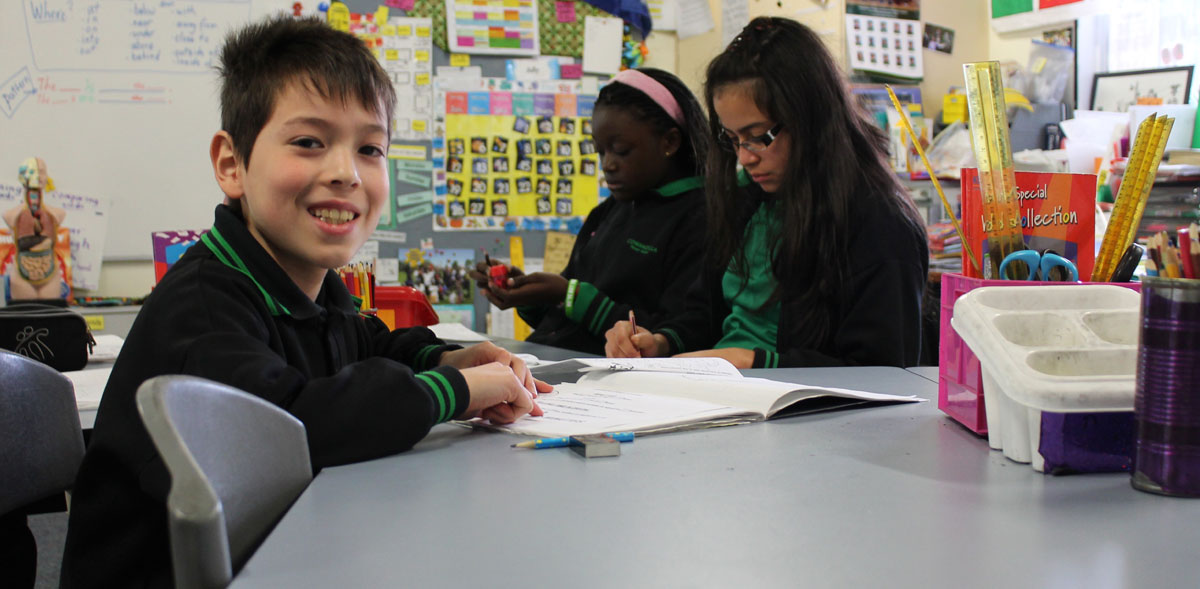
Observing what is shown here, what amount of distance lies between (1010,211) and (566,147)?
7.38ft

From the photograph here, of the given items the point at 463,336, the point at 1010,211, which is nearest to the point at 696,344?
the point at 463,336

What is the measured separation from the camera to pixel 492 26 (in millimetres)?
2777

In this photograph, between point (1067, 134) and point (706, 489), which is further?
point (1067, 134)

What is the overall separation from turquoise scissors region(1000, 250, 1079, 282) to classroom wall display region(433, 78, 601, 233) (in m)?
2.23

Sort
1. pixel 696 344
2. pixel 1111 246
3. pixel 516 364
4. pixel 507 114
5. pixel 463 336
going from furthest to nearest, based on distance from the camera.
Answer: pixel 507 114 → pixel 463 336 → pixel 696 344 → pixel 516 364 → pixel 1111 246

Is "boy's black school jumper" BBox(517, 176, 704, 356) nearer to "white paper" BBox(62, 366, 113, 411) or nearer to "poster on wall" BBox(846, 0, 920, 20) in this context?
"white paper" BBox(62, 366, 113, 411)

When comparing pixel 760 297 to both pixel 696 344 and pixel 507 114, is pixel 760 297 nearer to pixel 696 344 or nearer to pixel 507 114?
pixel 696 344

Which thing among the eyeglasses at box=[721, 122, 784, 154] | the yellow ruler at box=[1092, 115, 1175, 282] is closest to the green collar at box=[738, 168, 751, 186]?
the eyeglasses at box=[721, 122, 784, 154]

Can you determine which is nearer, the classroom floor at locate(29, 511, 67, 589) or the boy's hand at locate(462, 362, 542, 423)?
the boy's hand at locate(462, 362, 542, 423)

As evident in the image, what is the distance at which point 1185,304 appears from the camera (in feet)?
1.69

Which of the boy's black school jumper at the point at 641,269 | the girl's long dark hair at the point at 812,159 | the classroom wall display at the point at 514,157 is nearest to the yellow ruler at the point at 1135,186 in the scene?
the girl's long dark hair at the point at 812,159

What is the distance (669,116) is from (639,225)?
0.22 meters

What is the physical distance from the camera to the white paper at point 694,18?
9.53 ft

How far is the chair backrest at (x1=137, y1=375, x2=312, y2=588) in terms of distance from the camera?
0.35m
